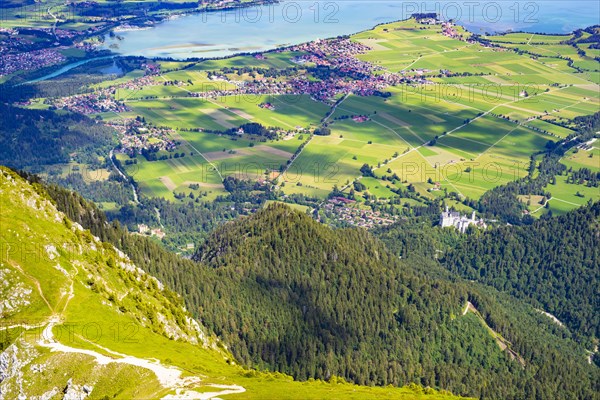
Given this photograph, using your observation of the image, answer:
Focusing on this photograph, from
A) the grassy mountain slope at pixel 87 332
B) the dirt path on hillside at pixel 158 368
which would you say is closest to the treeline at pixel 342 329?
the grassy mountain slope at pixel 87 332

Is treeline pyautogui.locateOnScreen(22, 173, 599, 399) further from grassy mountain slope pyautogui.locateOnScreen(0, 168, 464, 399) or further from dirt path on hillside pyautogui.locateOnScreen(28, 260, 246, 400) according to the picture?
dirt path on hillside pyautogui.locateOnScreen(28, 260, 246, 400)

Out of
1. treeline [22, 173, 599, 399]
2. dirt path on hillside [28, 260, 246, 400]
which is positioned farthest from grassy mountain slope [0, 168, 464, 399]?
treeline [22, 173, 599, 399]

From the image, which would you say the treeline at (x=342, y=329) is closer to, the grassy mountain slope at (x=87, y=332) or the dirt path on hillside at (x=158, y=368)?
the grassy mountain slope at (x=87, y=332)

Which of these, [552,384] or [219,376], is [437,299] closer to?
[552,384]

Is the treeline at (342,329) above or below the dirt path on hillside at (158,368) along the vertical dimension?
below

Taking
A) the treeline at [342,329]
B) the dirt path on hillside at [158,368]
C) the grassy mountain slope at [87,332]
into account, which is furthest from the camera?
the treeline at [342,329]

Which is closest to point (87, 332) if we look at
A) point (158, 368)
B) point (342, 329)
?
point (158, 368)
